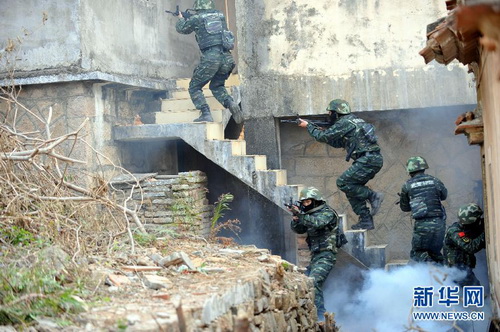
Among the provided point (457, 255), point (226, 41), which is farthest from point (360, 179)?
point (226, 41)

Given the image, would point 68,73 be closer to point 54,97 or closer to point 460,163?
point 54,97

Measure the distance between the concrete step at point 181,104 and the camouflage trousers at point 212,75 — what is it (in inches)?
29.6

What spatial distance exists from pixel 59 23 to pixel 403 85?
5270mm

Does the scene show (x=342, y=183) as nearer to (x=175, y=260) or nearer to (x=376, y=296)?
(x=376, y=296)

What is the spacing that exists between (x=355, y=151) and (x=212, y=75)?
2511 mm

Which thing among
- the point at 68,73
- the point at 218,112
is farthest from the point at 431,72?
the point at 68,73

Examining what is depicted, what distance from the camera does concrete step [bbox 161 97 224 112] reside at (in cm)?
1325

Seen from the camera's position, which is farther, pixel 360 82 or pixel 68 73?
pixel 360 82

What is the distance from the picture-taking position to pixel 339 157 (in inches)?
526

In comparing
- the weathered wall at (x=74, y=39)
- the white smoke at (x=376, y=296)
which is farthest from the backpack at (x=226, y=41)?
the white smoke at (x=376, y=296)

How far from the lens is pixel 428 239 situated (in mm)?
11250

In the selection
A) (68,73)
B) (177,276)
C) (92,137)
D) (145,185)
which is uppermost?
(68,73)

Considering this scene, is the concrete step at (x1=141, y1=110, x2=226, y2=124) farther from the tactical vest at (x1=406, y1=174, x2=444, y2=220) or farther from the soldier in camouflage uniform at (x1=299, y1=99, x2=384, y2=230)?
the tactical vest at (x1=406, y1=174, x2=444, y2=220)

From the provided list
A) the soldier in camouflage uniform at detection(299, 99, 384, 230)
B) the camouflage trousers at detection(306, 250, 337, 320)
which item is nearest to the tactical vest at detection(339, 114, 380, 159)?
the soldier in camouflage uniform at detection(299, 99, 384, 230)
